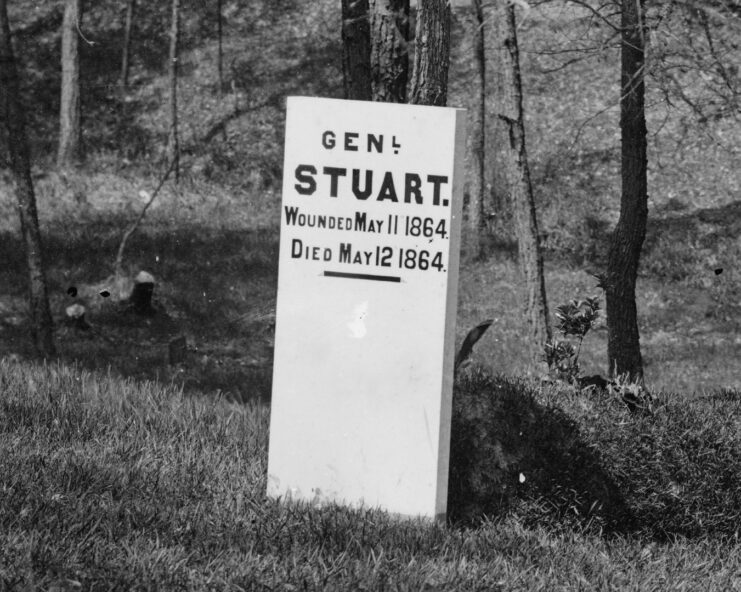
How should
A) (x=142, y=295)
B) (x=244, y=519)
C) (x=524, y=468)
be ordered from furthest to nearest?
(x=142, y=295)
(x=524, y=468)
(x=244, y=519)

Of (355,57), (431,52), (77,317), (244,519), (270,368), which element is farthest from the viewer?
(77,317)

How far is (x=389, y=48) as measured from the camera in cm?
756

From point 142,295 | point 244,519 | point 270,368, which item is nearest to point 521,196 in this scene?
point 270,368

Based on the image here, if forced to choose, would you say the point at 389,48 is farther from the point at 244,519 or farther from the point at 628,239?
the point at 244,519

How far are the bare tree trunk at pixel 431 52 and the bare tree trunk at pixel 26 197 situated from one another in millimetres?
5266

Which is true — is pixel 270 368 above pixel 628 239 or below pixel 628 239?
below

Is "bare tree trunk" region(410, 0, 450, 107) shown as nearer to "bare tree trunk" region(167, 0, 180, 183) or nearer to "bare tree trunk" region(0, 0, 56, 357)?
"bare tree trunk" region(0, 0, 56, 357)

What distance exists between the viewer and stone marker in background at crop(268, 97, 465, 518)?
4512mm

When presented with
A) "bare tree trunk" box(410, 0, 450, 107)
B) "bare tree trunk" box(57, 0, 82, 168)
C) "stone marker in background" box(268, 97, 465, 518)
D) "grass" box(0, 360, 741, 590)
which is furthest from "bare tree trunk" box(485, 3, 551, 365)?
"bare tree trunk" box(57, 0, 82, 168)

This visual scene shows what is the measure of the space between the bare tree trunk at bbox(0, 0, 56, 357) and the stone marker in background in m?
6.52

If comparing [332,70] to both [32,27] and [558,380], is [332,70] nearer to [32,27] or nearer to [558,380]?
[32,27]

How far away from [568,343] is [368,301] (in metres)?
2.22

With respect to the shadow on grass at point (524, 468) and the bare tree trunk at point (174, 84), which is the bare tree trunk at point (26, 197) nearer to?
the shadow on grass at point (524, 468)

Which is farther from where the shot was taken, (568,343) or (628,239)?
(628,239)
